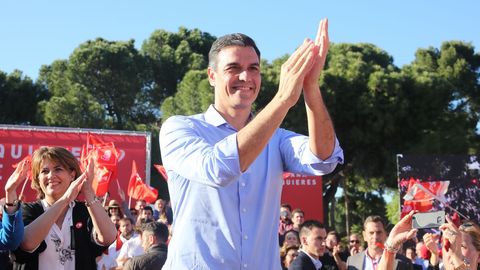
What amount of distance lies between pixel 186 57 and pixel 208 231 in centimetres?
3283

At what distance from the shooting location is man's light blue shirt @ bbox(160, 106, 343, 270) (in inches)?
88.4

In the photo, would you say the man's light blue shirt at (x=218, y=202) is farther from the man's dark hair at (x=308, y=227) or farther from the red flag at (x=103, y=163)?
the red flag at (x=103, y=163)

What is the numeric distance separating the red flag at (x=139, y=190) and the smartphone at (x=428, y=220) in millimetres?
10932

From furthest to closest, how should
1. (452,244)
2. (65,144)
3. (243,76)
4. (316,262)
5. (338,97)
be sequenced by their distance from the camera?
(338,97), (65,144), (316,262), (452,244), (243,76)

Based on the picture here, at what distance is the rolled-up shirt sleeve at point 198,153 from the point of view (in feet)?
6.91

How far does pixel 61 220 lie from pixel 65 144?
42.1ft

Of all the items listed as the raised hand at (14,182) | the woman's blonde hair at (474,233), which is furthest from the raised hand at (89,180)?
the woman's blonde hair at (474,233)

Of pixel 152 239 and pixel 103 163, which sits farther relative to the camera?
pixel 103 163

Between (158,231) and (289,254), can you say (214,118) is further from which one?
(289,254)

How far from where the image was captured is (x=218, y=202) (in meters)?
2.30

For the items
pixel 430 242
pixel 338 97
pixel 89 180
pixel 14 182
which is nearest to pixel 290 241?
pixel 430 242

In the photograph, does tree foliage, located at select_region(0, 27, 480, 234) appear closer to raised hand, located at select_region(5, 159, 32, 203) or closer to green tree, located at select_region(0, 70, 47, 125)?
green tree, located at select_region(0, 70, 47, 125)

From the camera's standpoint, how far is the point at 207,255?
88.7 inches

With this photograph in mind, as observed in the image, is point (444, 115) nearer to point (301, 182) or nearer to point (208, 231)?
point (301, 182)
